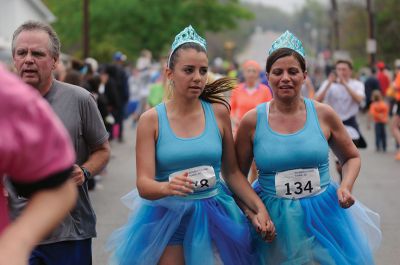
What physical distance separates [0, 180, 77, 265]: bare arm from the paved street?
5417mm

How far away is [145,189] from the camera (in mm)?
4395

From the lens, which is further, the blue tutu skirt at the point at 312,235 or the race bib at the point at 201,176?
the blue tutu skirt at the point at 312,235

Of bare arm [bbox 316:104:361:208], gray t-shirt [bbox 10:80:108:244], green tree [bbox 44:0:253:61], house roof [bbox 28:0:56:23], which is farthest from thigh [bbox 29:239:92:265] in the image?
house roof [bbox 28:0:56:23]

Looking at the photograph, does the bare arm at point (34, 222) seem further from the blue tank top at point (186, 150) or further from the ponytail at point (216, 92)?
the ponytail at point (216, 92)

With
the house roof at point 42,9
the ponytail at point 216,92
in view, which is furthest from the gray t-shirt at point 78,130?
the house roof at point 42,9

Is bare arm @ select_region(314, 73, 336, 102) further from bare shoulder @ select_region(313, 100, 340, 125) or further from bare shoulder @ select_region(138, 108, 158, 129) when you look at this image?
bare shoulder @ select_region(138, 108, 158, 129)

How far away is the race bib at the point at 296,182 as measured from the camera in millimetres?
4738

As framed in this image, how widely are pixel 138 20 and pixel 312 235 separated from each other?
49212 mm

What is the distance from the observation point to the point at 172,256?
14.9ft

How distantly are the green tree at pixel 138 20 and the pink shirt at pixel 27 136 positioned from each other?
49.7 m

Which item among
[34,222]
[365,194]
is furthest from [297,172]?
[365,194]

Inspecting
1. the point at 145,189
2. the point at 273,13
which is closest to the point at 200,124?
the point at 145,189

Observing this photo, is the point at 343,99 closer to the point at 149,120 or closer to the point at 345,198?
the point at 345,198

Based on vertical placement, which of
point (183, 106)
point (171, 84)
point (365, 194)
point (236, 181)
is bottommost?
point (365, 194)
